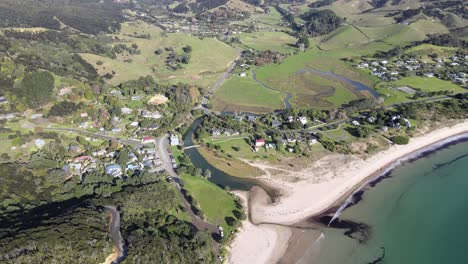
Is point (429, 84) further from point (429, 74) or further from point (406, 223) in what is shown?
point (406, 223)

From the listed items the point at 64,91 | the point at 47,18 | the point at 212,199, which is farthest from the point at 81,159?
the point at 47,18

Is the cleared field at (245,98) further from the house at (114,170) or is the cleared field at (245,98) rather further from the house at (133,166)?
the house at (114,170)

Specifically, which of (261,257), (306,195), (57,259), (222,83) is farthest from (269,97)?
(57,259)

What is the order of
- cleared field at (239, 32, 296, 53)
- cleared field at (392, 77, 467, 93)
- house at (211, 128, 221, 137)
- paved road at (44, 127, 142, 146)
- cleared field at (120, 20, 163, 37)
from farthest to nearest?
cleared field at (120, 20, 163, 37), cleared field at (239, 32, 296, 53), cleared field at (392, 77, 467, 93), house at (211, 128, 221, 137), paved road at (44, 127, 142, 146)

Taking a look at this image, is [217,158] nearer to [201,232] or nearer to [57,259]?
[201,232]

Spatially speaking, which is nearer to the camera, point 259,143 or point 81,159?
point 81,159

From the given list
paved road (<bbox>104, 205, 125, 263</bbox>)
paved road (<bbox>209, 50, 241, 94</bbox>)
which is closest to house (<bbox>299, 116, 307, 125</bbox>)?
paved road (<bbox>209, 50, 241, 94</bbox>)

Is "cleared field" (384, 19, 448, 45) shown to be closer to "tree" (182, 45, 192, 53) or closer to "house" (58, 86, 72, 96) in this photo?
"tree" (182, 45, 192, 53)
